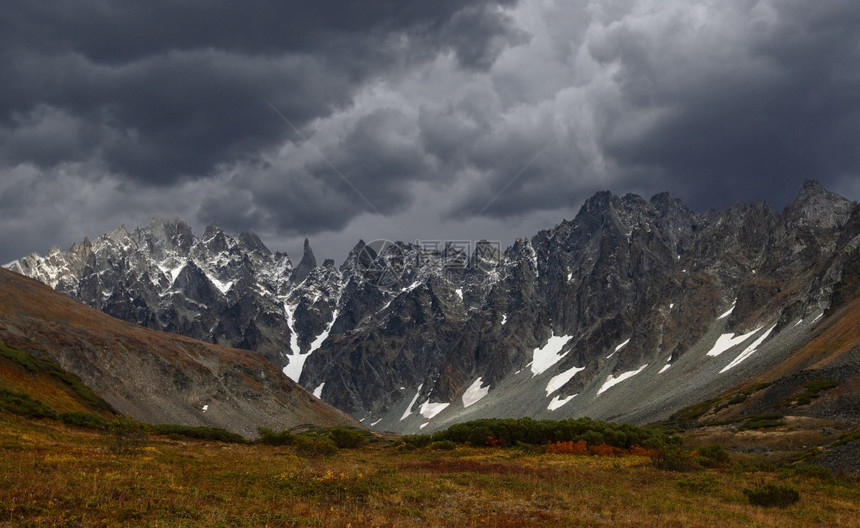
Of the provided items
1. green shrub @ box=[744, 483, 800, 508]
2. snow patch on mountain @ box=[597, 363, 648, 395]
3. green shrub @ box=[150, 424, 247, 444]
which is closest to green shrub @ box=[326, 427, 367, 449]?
green shrub @ box=[150, 424, 247, 444]

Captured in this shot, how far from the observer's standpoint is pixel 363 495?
22.9 metres

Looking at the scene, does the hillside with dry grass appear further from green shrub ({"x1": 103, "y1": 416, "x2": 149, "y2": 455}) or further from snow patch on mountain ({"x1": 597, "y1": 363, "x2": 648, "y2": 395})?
snow patch on mountain ({"x1": 597, "y1": 363, "x2": 648, "y2": 395})

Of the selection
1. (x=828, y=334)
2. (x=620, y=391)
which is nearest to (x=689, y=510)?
(x=828, y=334)

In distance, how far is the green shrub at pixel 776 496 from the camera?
83.6 feet

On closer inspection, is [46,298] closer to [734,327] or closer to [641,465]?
[641,465]

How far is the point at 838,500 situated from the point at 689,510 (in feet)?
29.5

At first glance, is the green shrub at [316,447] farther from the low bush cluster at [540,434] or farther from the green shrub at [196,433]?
the green shrub at [196,433]

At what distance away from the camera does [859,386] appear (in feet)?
215

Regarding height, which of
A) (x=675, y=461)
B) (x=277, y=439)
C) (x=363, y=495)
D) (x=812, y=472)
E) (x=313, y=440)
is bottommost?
(x=812, y=472)

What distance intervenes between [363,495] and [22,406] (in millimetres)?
44001

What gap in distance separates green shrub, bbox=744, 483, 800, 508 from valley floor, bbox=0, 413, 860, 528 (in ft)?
1.62

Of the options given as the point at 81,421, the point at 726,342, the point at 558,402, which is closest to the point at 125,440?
Answer: the point at 81,421

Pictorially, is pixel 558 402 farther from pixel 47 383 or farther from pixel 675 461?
pixel 675 461

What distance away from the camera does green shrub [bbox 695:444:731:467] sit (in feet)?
132
